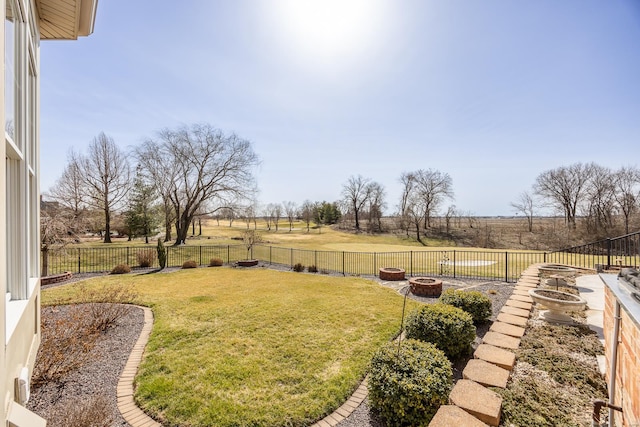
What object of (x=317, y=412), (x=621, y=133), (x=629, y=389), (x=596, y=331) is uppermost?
(x=621, y=133)

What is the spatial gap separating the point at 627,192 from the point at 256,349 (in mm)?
39484

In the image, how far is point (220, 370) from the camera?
4.26 m

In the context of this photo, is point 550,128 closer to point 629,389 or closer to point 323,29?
point 323,29

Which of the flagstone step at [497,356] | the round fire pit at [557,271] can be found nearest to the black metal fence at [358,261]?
the round fire pit at [557,271]

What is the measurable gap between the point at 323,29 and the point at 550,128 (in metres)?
13.9

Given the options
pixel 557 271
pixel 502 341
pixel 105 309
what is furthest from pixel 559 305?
pixel 105 309

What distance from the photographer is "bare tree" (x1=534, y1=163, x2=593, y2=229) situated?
30.2 metres

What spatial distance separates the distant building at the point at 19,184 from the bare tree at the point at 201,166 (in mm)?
21646

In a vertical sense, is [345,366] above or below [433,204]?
below

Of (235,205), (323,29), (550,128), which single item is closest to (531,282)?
(323,29)

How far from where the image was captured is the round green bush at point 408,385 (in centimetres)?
296

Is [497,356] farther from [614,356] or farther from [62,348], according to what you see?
[62,348]

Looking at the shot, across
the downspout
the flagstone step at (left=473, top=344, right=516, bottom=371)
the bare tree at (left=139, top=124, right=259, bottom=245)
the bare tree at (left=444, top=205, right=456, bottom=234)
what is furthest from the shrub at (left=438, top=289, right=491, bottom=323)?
the bare tree at (left=444, top=205, right=456, bottom=234)

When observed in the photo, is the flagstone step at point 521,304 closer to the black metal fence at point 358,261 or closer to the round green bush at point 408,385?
the round green bush at point 408,385
